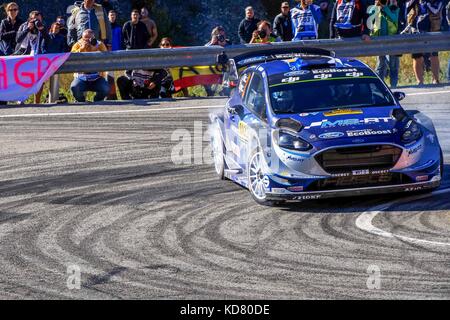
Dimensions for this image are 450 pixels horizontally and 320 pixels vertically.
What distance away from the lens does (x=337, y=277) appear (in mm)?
9312

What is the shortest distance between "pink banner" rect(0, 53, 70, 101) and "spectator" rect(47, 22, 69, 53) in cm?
82

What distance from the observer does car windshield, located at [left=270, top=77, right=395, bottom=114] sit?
42.2 feet

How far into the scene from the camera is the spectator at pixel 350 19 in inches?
850

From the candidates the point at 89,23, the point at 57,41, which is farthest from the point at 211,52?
the point at 57,41

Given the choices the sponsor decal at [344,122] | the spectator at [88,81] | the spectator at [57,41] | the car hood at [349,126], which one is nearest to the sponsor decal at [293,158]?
the car hood at [349,126]

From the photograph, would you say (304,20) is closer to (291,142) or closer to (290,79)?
(290,79)

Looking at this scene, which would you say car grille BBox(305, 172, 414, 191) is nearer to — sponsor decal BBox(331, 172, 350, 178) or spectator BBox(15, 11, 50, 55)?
sponsor decal BBox(331, 172, 350, 178)

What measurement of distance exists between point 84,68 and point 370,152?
30.5 feet

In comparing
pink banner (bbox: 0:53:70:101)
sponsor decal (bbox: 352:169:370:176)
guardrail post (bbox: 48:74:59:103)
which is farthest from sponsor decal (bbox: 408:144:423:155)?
guardrail post (bbox: 48:74:59:103)

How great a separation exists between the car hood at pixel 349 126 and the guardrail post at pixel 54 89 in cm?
876

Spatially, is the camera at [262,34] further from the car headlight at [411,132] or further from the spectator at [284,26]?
the car headlight at [411,132]

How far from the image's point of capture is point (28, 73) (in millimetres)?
20031

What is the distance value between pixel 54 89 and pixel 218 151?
7.35 metres
